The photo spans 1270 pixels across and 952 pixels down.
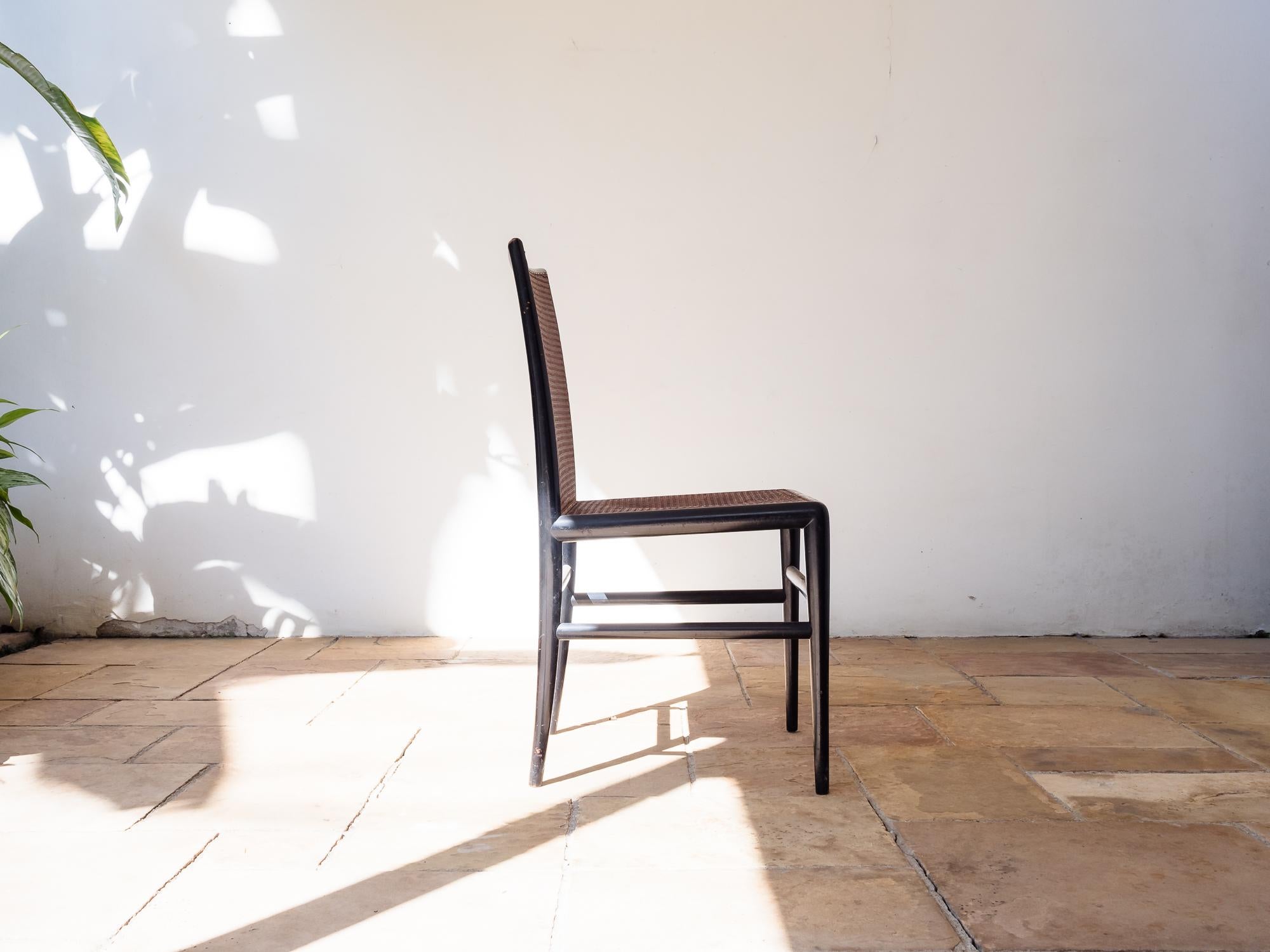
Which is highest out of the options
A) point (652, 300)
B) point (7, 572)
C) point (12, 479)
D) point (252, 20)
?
point (252, 20)

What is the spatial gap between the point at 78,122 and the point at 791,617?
226 centimetres

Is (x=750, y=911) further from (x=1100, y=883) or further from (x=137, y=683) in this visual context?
(x=137, y=683)

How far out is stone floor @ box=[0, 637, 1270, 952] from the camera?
4.30ft

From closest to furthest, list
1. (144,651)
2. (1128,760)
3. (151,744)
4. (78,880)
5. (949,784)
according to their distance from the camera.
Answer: (78,880) < (949,784) < (1128,760) < (151,744) < (144,651)

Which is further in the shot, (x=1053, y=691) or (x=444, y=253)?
(x=444, y=253)

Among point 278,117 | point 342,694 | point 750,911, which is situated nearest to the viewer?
point 750,911

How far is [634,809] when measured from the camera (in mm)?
1704

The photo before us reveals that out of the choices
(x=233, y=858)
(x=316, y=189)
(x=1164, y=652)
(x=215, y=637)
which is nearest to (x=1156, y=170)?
(x=1164, y=652)

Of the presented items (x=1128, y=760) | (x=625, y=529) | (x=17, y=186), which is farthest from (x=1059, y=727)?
(x=17, y=186)

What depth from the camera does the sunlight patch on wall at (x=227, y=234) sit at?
3.10m

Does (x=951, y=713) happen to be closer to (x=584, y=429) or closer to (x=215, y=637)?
(x=584, y=429)

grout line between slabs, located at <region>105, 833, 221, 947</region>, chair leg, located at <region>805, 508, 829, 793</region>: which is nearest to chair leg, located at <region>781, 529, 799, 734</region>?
chair leg, located at <region>805, 508, 829, 793</region>

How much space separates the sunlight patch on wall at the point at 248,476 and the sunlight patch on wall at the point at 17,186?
2.94 ft

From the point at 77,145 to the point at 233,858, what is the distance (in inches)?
101
